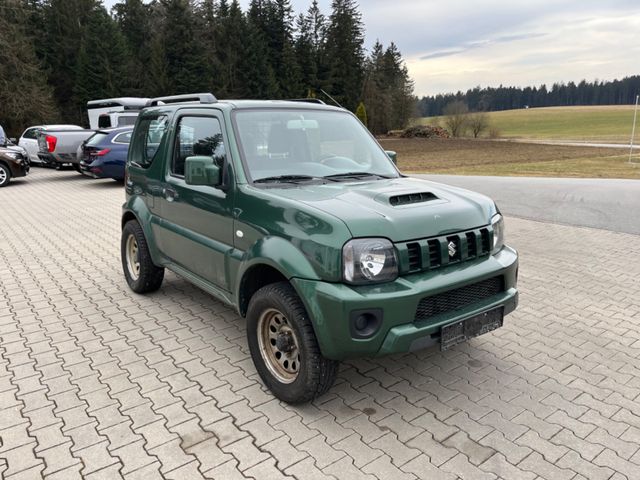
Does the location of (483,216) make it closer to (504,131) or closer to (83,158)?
(83,158)

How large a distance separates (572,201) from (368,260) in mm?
9169

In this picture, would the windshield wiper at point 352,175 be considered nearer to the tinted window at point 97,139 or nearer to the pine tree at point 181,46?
the tinted window at point 97,139

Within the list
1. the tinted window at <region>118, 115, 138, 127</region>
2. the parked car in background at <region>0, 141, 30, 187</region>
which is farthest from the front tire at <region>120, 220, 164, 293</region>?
the tinted window at <region>118, 115, 138, 127</region>

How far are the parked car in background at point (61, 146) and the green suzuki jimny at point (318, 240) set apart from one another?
1468cm

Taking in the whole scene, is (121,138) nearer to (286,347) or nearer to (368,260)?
(286,347)

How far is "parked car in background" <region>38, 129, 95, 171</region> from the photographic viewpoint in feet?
56.4

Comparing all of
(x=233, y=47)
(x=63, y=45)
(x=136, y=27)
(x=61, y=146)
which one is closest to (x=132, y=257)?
(x=61, y=146)

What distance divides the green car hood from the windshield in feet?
0.91

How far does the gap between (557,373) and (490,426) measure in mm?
1022

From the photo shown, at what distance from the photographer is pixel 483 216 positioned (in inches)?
138

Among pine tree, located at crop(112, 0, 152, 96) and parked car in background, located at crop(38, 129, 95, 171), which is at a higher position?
pine tree, located at crop(112, 0, 152, 96)

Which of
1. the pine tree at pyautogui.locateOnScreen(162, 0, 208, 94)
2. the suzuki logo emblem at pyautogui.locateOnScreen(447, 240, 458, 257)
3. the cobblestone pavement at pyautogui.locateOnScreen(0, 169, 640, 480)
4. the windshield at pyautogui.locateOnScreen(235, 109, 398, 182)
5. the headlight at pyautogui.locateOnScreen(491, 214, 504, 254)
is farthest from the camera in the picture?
the pine tree at pyautogui.locateOnScreen(162, 0, 208, 94)

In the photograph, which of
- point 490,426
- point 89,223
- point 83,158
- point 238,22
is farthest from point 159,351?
point 238,22

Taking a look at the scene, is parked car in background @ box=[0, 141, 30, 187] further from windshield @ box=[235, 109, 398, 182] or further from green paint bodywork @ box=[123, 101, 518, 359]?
windshield @ box=[235, 109, 398, 182]
